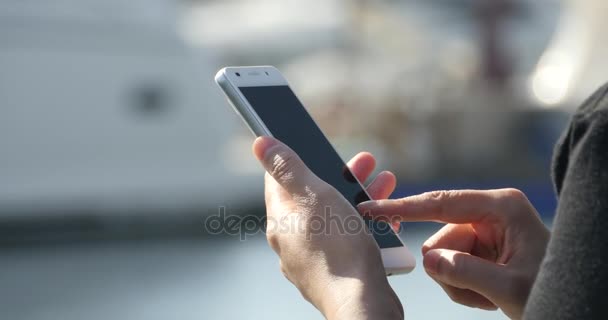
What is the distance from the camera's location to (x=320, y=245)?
0.91 m

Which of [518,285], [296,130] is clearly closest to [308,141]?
[296,130]

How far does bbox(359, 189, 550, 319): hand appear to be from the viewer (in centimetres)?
98

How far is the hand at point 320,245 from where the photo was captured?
86 cm

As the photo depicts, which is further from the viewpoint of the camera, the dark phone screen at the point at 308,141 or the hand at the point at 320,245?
the dark phone screen at the point at 308,141

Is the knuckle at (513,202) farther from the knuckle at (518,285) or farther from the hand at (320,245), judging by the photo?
the hand at (320,245)

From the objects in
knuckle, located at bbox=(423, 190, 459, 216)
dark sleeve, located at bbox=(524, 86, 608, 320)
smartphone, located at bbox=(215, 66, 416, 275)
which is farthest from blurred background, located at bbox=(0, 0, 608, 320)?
dark sleeve, located at bbox=(524, 86, 608, 320)

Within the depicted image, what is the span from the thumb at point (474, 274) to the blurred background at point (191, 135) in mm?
3581

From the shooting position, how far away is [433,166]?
36.7ft

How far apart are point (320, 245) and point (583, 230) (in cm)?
28

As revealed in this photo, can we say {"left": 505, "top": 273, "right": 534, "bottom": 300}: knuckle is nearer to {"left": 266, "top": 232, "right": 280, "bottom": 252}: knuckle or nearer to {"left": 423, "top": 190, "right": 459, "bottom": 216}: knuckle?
{"left": 423, "top": 190, "right": 459, "bottom": 216}: knuckle

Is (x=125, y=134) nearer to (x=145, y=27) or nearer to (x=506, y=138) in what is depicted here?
(x=145, y=27)

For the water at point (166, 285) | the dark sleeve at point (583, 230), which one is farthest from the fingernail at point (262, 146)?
the water at point (166, 285)

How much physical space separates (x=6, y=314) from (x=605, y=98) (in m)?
5.54

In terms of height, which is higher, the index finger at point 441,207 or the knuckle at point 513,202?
the index finger at point 441,207
